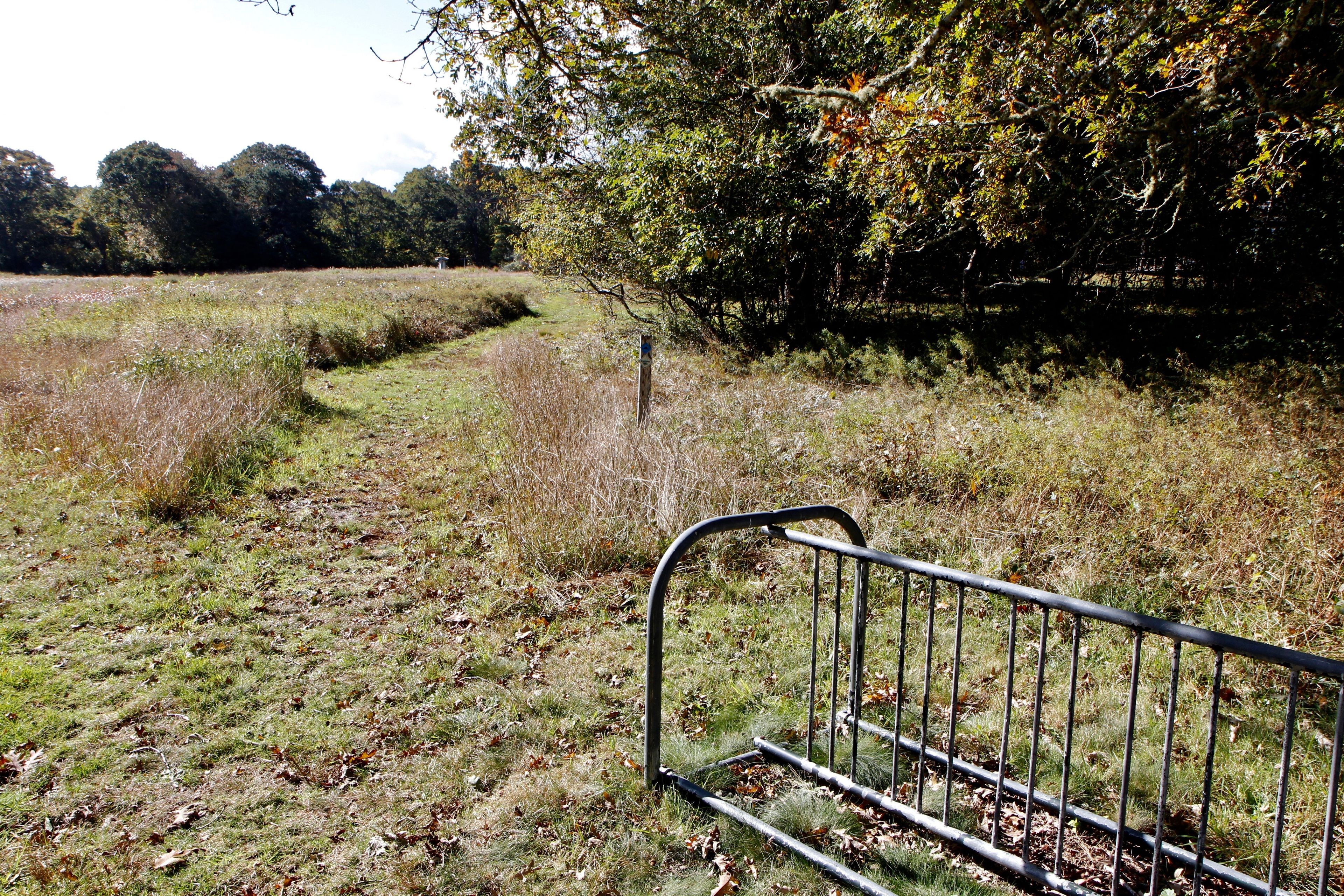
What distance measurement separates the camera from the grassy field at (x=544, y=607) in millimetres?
3100

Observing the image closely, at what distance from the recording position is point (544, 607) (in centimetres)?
538

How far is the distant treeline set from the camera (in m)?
47.7

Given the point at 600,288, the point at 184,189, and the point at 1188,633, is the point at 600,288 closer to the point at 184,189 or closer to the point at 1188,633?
the point at 1188,633

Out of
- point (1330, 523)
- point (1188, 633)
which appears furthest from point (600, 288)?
point (1188, 633)

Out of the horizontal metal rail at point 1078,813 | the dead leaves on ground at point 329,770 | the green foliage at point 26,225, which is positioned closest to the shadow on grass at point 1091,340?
the horizontal metal rail at point 1078,813

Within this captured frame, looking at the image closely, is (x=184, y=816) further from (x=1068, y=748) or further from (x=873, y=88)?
(x=873, y=88)

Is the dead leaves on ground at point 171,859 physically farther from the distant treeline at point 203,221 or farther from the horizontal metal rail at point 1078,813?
the distant treeline at point 203,221

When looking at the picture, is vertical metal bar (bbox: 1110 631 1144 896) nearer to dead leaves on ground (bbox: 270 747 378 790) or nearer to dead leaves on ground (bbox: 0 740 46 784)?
dead leaves on ground (bbox: 270 747 378 790)

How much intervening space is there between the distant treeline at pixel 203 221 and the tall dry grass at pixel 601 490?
Result: 127 feet

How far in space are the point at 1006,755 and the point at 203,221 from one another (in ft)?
194

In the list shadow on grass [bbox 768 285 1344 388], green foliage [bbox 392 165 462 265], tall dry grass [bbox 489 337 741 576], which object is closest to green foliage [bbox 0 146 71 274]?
green foliage [bbox 392 165 462 265]

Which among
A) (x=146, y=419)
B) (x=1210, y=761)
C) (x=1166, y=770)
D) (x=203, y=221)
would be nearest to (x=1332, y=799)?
(x=1210, y=761)

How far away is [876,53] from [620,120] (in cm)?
A: 555

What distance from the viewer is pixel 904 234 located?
13258mm
